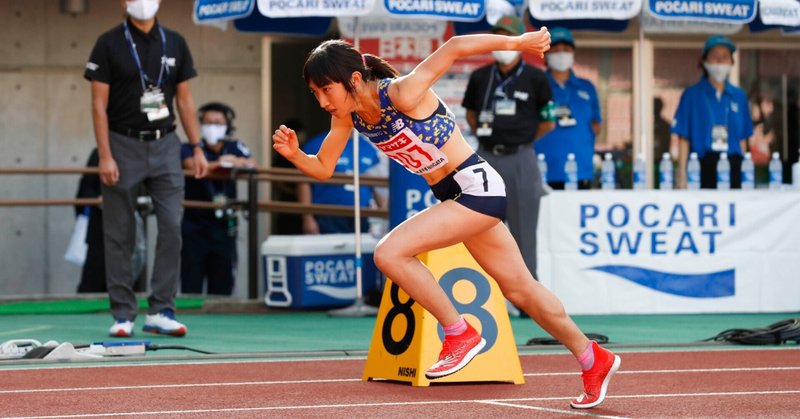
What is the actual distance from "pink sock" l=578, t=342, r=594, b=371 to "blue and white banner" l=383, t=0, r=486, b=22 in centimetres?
562

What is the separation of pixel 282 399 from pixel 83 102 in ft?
34.6

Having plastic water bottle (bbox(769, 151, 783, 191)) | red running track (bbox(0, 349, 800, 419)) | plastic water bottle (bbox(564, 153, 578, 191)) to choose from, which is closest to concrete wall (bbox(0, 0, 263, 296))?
plastic water bottle (bbox(564, 153, 578, 191))

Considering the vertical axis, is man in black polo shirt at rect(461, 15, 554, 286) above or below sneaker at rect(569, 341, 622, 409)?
above

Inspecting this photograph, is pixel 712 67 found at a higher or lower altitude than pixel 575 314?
higher

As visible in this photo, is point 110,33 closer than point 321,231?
Yes

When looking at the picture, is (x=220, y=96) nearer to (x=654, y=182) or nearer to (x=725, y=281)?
(x=654, y=182)

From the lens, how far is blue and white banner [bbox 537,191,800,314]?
44.3 feet

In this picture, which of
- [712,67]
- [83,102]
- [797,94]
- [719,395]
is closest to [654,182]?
[797,94]

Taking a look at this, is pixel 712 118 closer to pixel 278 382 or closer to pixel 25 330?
pixel 25 330

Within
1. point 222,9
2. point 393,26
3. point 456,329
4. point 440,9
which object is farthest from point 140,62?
point 456,329

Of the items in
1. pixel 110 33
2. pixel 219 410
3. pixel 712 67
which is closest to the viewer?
pixel 219 410

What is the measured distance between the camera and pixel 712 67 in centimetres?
1405

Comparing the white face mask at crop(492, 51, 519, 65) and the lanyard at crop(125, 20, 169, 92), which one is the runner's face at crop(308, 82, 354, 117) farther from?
the white face mask at crop(492, 51, 519, 65)

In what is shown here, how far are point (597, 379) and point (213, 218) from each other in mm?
7893
